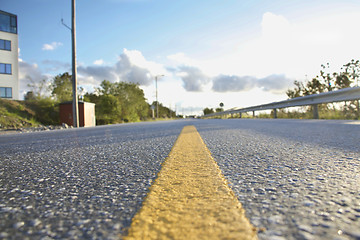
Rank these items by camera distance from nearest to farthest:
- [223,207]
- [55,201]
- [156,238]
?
[156,238]
[223,207]
[55,201]

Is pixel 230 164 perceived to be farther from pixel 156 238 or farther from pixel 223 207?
pixel 156 238

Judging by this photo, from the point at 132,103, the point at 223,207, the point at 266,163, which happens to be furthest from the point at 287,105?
the point at 132,103

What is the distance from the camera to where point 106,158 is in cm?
217

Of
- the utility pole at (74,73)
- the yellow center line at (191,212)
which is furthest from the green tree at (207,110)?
the yellow center line at (191,212)

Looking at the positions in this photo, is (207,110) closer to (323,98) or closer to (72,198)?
(323,98)

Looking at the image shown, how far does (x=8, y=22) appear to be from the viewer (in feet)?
96.5

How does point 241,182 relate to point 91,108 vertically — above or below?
below

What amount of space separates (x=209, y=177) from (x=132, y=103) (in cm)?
3247

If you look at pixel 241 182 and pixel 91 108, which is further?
pixel 91 108

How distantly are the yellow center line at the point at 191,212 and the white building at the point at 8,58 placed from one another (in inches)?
1324

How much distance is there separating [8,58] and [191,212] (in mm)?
35824

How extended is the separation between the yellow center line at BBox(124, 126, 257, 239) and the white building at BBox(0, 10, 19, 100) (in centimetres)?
3364

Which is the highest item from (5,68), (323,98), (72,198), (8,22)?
(8,22)

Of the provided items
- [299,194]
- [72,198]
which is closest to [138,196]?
[72,198]
